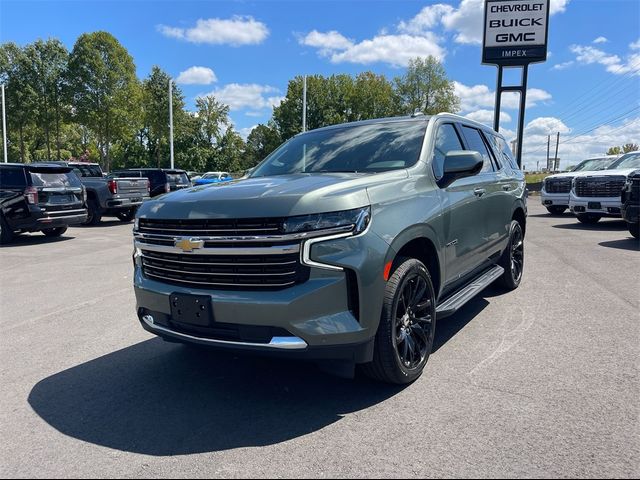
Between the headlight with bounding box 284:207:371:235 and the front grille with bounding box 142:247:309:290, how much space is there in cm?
17

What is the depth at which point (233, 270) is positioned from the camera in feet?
9.94

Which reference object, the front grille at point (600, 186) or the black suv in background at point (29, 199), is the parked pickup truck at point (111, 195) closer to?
the black suv in background at point (29, 199)

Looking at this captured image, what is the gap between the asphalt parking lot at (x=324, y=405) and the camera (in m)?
2.57

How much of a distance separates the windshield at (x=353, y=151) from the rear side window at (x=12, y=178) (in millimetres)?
9059

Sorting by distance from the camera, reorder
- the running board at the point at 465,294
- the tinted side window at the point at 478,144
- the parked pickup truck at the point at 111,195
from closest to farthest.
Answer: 1. the running board at the point at 465,294
2. the tinted side window at the point at 478,144
3. the parked pickup truck at the point at 111,195

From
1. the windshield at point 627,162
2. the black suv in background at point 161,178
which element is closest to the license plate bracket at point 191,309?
the windshield at point 627,162

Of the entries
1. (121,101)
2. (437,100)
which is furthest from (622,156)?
(437,100)

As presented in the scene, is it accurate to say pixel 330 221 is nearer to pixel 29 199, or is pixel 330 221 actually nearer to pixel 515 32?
pixel 29 199

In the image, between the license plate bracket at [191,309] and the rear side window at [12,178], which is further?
the rear side window at [12,178]

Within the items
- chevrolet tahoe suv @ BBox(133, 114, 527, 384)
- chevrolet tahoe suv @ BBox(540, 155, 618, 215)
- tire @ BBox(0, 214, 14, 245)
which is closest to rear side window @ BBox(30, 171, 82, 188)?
Result: tire @ BBox(0, 214, 14, 245)

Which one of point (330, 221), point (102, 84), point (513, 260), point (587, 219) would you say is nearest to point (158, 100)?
point (102, 84)

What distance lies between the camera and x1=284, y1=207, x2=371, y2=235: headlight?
113 inches

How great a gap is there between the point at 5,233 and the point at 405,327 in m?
11.4

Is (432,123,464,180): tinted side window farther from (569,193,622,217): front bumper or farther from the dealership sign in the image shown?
the dealership sign
